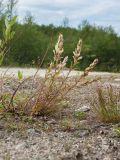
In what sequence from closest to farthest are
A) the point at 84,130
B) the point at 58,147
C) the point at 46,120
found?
1. the point at 58,147
2. the point at 84,130
3. the point at 46,120

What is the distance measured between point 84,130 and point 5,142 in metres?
0.96

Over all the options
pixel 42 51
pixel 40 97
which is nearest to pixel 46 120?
pixel 40 97

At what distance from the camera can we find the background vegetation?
1048 inches

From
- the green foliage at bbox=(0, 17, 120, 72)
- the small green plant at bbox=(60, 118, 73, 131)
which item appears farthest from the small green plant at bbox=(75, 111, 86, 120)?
the green foliage at bbox=(0, 17, 120, 72)

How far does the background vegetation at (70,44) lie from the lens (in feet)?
87.3

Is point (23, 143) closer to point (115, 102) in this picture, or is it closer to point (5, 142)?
point (5, 142)

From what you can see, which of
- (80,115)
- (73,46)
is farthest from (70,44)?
(80,115)

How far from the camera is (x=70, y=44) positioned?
28.7 meters

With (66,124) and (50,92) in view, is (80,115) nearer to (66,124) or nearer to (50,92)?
(50,92)

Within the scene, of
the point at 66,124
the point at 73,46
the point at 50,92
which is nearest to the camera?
the point at 66,124

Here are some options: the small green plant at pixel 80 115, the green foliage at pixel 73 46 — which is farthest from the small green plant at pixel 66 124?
the green foliage at pixel 73 46

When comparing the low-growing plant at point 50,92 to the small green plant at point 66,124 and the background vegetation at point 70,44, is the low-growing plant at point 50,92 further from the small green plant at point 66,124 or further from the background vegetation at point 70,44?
the background vegetation at point 70,44

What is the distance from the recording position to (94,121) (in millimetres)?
6895

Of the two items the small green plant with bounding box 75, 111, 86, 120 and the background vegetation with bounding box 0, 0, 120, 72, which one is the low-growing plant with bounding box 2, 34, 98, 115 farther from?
the background vegetation with bounding box 0, 0, 120, 72
